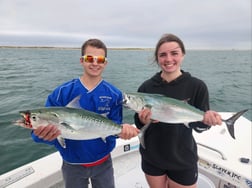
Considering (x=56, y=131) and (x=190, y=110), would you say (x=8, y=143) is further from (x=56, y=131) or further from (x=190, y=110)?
(x=190, y=110)

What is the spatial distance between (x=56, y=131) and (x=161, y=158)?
1195 millimetres

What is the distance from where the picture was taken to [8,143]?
6062 mm

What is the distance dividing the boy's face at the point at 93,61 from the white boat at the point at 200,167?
1731mm

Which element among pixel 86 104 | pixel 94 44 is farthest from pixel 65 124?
Answer: pixel 94 44

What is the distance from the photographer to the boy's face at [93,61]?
2.41 meters

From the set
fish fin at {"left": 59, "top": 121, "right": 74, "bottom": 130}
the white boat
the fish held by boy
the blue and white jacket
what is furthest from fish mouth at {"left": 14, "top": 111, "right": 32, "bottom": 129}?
the white boat

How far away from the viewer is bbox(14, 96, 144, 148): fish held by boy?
6.48 ft

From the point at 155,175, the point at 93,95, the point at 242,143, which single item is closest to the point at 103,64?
the point at 93,95

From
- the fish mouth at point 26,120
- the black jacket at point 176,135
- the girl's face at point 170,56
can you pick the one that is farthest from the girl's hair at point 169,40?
the fish mouth at point 26,120

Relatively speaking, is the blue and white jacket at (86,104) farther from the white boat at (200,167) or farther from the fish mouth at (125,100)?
the white boat at (200,167)

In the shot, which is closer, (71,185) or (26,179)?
(71,185)

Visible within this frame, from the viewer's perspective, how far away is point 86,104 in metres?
2.49

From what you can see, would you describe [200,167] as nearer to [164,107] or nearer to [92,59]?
[164,107]

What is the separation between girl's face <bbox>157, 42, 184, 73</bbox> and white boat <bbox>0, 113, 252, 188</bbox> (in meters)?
1.99
